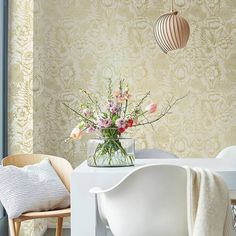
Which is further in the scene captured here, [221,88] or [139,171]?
[221,88]

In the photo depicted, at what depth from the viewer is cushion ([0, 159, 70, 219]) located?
10.3ft

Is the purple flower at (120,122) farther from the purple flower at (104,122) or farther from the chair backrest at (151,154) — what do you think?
the chair backrest at (151,154)

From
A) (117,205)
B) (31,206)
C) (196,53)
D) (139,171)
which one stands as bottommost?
(31,206)

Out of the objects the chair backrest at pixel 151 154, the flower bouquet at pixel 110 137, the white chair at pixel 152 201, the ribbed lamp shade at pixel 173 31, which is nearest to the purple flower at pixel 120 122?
the flower bouquet at pixel 110 137

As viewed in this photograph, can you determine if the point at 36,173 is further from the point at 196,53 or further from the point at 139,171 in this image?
the point at 196,53

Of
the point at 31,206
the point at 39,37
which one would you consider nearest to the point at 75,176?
the point at 31,206

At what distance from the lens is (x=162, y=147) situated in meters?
4.85

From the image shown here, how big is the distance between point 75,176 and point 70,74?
2.62 meters

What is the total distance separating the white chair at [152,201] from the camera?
6.78 feet

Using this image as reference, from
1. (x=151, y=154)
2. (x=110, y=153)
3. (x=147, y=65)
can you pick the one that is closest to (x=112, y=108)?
(x=110, y=153)

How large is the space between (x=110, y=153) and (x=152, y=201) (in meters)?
0.56

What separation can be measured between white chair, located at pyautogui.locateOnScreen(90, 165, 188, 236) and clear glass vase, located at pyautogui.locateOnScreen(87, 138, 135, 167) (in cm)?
43

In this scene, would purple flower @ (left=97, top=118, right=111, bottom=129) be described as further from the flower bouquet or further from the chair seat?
the chair seat

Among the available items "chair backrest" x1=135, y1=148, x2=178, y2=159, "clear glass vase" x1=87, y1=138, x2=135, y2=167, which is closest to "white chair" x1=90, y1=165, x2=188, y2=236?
"clear glass vase" x1=87, y1=138, x2=135, y2=167
